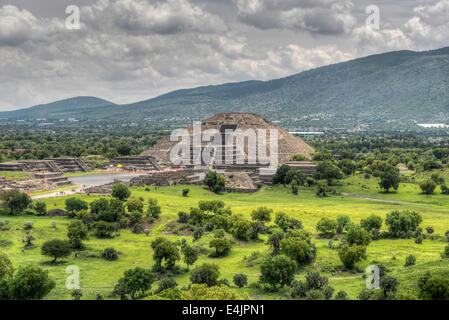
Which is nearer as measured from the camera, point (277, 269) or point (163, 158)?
point (277, 269)

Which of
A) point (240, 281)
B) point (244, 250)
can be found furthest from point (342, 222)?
point (240, 281)

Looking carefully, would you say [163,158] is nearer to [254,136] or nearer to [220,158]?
[220,158]

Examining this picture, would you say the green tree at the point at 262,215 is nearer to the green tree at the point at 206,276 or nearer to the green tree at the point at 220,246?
the green tree at the point at 220,246

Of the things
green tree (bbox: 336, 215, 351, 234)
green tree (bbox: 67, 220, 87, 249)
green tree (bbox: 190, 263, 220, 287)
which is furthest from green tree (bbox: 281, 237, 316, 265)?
green tree (bbox: 67, 220, 87, 249)

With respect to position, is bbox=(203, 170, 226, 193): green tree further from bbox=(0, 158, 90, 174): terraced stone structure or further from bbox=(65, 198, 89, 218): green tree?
bbox=(0, 158, 90, 174): terraced stone structure

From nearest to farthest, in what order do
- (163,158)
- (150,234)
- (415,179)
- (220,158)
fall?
(150,234)
(415,179)
(220,158)
(163,158)
